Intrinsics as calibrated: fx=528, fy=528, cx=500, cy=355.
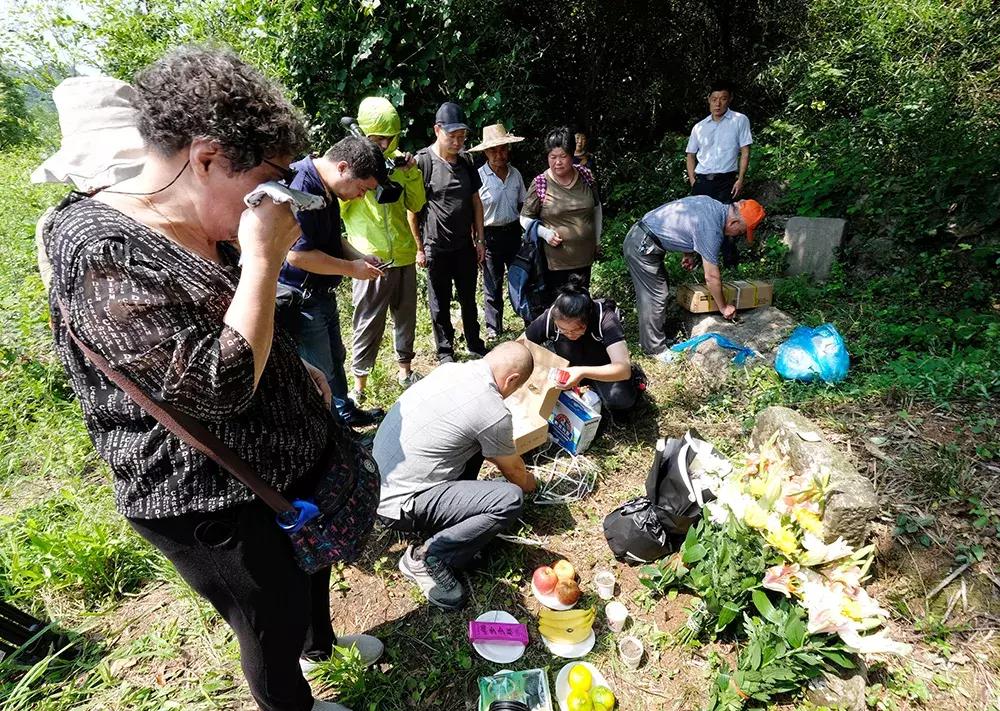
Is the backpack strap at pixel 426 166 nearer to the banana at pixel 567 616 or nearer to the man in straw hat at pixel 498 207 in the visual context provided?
the man in straw hat at pixel 498 207

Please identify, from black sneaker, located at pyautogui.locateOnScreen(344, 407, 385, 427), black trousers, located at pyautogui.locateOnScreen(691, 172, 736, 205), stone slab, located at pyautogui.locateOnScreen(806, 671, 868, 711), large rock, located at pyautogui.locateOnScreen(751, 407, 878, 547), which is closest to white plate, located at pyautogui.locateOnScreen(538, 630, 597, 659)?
stone slab, located at pyautogui.locateOnScreen(806, 671, 868, 711)

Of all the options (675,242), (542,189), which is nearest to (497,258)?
(542,189)

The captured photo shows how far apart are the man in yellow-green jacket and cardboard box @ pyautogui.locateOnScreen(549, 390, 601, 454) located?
1321mm

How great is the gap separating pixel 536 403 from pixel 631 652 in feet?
4.65

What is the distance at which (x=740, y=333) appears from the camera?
4289mm

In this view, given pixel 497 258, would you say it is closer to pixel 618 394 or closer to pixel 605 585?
pixel 618 394

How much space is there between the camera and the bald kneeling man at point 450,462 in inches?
93.4

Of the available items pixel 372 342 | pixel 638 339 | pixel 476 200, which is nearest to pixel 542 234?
pixel 476 200

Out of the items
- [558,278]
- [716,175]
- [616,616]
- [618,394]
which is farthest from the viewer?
[716,175]

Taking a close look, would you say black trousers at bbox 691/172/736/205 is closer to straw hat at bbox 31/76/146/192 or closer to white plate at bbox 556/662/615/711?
white plate at bbox 556/662/615/711

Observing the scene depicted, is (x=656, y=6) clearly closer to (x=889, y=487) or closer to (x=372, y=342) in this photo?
(x=372, y=342)

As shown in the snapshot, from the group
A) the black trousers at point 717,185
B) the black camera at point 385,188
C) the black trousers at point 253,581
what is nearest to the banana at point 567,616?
the black trousers at point 253,581

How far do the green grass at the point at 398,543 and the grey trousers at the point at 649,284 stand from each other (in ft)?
0.88

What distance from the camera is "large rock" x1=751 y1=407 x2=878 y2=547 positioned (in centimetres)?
242
